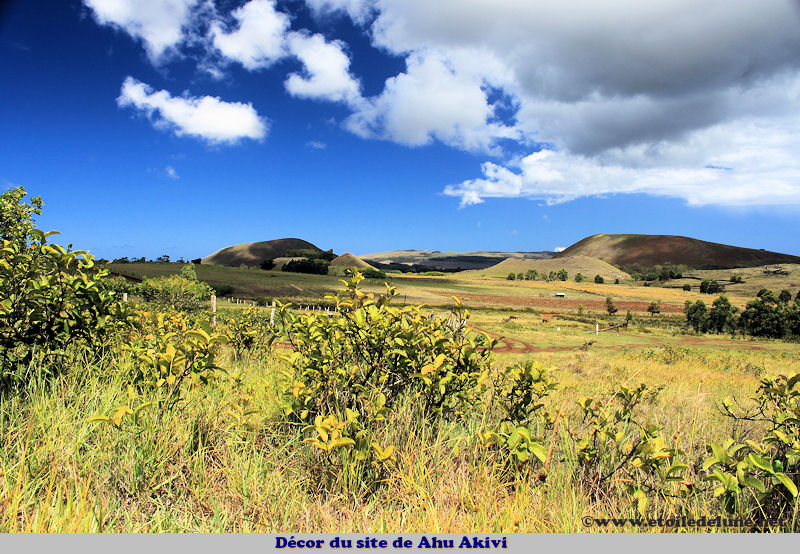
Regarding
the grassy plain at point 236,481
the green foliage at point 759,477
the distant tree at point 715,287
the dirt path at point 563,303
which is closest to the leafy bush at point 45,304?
the grassy plain at point 236,481

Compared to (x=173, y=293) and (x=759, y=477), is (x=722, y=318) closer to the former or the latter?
(x=759, y=477)

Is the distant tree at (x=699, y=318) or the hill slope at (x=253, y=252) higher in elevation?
the hill slope at (x=253, y=252)

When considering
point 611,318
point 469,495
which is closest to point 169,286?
point 469,495

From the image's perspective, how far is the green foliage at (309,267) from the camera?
91.4 m

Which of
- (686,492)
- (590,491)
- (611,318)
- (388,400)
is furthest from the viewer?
(611,318)

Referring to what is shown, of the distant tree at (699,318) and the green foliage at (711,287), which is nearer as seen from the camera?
the distant tree at (699,318)

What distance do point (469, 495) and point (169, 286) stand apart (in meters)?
35.8

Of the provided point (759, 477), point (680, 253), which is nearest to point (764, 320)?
point (759, 477)

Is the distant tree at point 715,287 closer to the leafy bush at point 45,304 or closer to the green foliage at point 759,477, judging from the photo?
the green foliage at point 759,477

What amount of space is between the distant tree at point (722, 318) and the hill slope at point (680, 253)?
9196 cm

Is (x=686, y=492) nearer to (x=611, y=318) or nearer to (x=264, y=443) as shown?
(x=264, y=443)

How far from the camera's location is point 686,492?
7.81 feet

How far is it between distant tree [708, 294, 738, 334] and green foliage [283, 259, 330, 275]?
71356 millimetres

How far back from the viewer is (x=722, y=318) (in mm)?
43656
